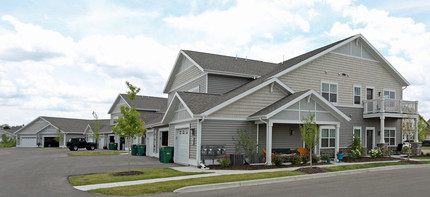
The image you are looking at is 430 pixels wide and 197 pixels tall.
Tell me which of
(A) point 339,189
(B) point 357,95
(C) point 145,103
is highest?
(B) point 357,95

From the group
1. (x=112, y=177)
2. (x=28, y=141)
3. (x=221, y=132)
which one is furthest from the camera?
(x=28, y=141)

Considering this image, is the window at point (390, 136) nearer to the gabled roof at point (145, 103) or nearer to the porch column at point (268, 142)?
the porch column at point (268, 142)

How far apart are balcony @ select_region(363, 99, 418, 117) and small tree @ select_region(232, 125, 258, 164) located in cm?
1074

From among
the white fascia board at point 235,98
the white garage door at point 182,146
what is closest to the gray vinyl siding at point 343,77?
the white fascia board at point 235,98

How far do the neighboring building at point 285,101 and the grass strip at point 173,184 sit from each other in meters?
4.22

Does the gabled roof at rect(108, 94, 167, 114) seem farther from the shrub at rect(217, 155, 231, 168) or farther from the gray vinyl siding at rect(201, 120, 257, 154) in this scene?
the shrub at rect(217, 155, 231, 168)

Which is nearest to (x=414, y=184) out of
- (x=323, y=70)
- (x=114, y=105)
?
(x=323, y=70)

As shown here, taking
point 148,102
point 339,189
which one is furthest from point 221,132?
point 148,102

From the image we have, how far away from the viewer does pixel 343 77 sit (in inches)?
1006

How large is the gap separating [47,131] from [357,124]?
53.2 m

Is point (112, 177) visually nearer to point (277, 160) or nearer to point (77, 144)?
point (277, 160)

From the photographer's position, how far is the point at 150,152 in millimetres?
29969

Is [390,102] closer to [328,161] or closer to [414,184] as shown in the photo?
[328,161]

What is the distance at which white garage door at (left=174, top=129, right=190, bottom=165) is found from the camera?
20.4 meters
